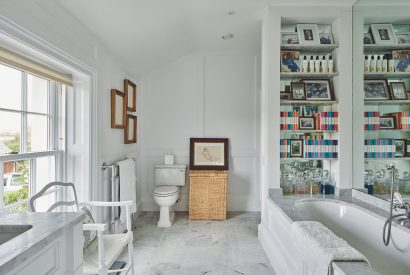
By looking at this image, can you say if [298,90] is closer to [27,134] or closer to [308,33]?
[308,33]

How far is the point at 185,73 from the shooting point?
387cm

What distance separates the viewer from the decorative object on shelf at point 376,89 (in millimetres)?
2516

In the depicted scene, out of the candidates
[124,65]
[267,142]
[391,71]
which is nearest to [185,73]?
[124,65]

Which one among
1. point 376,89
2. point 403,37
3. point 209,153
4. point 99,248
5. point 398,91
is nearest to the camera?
Answer: point 99,248

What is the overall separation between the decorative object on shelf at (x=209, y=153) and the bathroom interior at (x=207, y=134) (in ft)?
0.07

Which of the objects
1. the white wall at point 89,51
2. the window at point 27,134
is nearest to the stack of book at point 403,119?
the white wall at point 89,51

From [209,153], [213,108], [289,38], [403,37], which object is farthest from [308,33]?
[209,153]

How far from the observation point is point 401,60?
7.93 ft

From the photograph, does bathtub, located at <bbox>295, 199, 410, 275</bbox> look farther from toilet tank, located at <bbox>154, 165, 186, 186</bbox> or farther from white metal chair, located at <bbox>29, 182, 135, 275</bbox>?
toilet tank, located at <bbox>154, 165, 186, 186</bbox>

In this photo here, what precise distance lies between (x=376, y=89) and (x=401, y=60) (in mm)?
331

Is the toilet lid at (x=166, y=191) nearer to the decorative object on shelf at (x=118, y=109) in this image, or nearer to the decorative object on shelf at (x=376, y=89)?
the decorative object on shelf at (x=118, y=109)

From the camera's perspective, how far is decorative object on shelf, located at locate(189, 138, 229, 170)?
149 inches

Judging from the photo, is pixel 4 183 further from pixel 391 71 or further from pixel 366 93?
pixel 391 71

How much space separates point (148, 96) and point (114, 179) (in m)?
1.70
